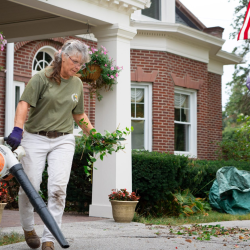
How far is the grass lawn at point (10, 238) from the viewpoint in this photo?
5.06 m

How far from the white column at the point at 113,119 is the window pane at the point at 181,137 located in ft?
18.6

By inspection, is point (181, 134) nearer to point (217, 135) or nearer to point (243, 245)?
point (217, 135)

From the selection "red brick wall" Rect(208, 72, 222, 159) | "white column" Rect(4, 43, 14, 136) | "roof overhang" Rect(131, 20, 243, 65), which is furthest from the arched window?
"red brick wall" Rect(208, 72, 222, 159)

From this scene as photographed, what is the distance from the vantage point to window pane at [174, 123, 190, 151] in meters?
13.3

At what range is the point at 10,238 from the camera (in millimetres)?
5211

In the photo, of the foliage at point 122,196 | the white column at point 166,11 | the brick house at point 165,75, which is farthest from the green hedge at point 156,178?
the white column at point 166,11

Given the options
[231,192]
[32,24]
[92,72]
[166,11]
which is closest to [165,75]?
[166,11]

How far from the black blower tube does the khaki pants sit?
22.6 inches

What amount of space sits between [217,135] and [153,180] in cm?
725

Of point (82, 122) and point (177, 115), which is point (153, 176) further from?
point (177, 115)

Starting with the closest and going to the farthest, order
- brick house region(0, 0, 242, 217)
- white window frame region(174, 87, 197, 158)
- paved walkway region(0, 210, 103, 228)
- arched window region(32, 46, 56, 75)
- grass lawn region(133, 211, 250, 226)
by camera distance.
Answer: paved walkway region(0, 210, 103, 228), grass lawn region(133, 211, 250, 226), brick house region(0, 0, 242, 217), arched window region(32, 46, 56, 75), white window frame region(174, 87, 197, 158)

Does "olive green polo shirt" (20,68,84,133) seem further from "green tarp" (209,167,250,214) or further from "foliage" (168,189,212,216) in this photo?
"green tarp" (209,167,250,214)

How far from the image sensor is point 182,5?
15.0 meters

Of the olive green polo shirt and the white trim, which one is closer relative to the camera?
the olive green polo shirt
